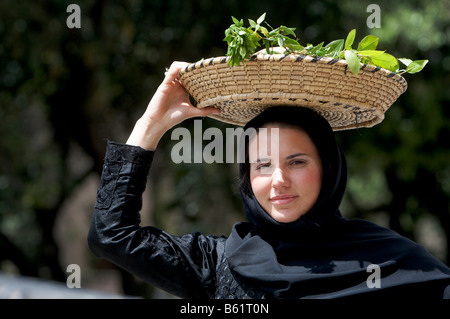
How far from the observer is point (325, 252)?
86.1 inches

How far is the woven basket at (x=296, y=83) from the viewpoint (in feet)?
6.22

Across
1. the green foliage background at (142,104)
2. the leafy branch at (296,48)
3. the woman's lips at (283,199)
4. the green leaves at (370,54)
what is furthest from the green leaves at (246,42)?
the green foliage background at (142,104)

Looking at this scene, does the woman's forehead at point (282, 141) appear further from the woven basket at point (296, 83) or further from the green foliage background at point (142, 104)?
the green foliage background at point (142, 104)

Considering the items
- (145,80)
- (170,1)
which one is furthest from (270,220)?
(145,80)

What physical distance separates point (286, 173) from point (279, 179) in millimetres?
53

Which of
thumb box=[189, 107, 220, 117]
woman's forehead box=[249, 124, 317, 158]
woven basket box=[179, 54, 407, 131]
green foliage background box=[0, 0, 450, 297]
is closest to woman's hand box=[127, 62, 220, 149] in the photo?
thumb box=[189, 107, 220, 117]

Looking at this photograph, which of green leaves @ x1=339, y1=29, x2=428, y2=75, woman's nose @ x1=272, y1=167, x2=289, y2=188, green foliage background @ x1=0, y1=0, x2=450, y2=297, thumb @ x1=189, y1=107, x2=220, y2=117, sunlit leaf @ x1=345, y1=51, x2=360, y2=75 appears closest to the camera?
sunlit leaf @ x1=345, y1=51, x2=360, y2=75

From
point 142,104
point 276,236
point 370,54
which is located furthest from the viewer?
point 142,104

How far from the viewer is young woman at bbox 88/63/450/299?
2080 mm

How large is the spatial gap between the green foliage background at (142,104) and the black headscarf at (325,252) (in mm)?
3244

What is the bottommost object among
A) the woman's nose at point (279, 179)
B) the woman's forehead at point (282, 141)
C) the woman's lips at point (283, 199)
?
the woman's lips at point (283, 199)

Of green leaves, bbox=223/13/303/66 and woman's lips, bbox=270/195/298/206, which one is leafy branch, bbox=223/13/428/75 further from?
woman's lips, bbox=270/195/298/206

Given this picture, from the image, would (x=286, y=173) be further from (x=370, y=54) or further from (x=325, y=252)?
(x=370, y=54)

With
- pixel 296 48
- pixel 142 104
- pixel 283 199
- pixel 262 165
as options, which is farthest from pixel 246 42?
pixel 142 104
